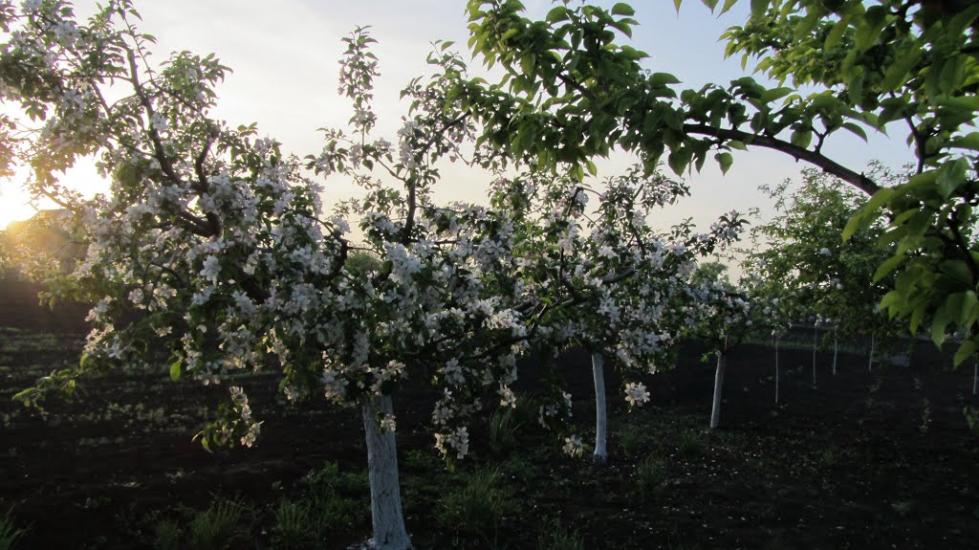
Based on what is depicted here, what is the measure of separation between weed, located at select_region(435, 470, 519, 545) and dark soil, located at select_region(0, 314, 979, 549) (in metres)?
0.03

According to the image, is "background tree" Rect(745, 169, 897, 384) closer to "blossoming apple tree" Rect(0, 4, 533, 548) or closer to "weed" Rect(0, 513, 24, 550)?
"blossoming apple tree" Rect(0, 4, 533, 548)

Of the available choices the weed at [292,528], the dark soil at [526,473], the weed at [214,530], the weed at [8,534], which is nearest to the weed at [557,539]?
the dark soil at [526,473]

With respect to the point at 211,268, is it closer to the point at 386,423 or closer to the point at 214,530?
the point at 386,423

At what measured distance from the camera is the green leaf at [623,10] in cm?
282

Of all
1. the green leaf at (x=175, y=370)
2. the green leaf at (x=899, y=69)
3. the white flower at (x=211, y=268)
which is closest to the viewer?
the green leaf at (x=899, y=69)

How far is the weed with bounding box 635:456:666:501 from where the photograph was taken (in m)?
8.16

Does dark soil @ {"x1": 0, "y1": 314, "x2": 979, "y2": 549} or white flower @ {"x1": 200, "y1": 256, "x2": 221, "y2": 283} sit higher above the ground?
white flower @ {"x1": 200, "y1": 256, "x2": 221, "y2": 283}

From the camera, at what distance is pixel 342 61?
18.0 feet

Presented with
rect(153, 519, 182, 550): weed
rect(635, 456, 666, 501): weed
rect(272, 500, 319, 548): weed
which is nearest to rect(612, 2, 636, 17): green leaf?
rect(272, 500, 319, 548): weed

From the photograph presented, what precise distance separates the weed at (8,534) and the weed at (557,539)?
4571mm

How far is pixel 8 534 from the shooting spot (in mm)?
5938

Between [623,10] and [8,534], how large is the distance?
6902 millimetres

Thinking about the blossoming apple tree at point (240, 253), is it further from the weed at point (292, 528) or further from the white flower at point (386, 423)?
the weed at point (292, 528)

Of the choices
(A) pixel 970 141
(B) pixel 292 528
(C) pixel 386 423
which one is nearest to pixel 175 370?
(C) pixel 386 423
